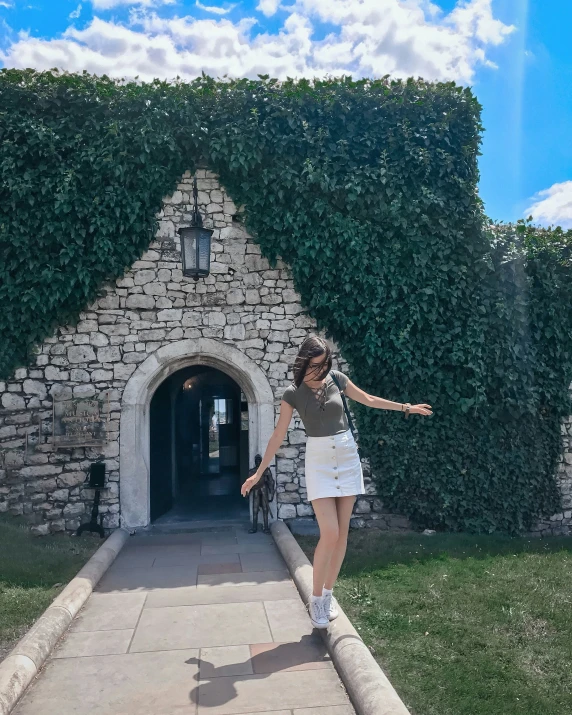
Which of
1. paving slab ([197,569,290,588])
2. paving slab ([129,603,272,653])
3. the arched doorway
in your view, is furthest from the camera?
the arched doorway

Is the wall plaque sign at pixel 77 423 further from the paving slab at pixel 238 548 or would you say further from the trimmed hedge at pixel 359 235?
the paving slab at pixel 238 548

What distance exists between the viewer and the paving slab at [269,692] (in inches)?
120

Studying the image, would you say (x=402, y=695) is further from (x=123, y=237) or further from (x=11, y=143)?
(x=11, y=143)

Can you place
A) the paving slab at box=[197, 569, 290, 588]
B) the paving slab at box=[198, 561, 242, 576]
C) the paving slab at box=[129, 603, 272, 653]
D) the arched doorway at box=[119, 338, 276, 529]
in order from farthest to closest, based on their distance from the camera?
the arched doorway at box=[119, 338, 276, 529]
the paving slab at box=[198, 561, 242, 576]
the paving slab at box=[197, 569, 290, 588]
the paving slab at box=[129, 603, 272, 653]

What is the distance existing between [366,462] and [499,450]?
5.83 feet

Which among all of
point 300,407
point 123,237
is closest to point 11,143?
point 123,237

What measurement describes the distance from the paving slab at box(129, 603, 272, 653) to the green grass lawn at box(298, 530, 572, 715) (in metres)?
0.72

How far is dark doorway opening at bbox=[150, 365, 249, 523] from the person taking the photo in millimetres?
8242

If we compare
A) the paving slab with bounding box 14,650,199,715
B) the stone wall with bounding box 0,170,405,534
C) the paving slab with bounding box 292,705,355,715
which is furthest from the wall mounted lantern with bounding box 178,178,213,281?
the paving slab with bounding box 292,705,355,715

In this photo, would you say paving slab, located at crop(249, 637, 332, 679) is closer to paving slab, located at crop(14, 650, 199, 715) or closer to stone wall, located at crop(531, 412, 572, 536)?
paving slab, located at crop(14, 650, 199, 715)

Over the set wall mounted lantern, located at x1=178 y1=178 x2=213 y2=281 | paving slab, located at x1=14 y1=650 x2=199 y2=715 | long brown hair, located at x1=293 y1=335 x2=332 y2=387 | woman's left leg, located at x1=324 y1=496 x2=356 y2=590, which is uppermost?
wall mounted lantern, located at x1=178 y1=178 x2=213 y2=281

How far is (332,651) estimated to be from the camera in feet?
11.7

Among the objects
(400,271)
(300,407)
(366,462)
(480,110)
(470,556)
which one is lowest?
(470,556)

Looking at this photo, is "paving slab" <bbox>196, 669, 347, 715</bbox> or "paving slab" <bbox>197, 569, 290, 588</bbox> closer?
"paving slab" <bbox>196, 669, 347, 715</bbox>
